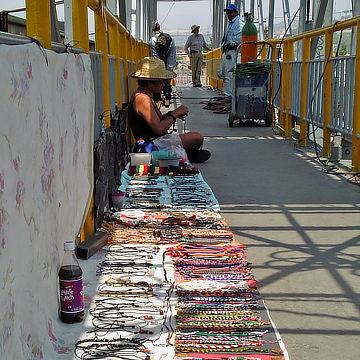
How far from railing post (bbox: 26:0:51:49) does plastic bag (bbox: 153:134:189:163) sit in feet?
11.6

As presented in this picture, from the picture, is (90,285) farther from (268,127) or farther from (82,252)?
(268,127)

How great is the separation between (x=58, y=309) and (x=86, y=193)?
Result: 844 mm

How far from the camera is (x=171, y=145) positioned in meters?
5.91

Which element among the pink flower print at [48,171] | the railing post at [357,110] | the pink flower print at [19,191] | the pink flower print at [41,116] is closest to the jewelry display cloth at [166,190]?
the railing post at [357,110]

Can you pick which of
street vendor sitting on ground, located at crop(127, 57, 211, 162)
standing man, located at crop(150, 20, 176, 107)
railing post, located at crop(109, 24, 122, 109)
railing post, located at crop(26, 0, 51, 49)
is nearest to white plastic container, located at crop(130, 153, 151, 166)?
street vendor sitting on ground, located at crop(127, 57, 211, 162)

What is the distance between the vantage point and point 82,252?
3.23 metres

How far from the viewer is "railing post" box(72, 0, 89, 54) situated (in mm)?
3217

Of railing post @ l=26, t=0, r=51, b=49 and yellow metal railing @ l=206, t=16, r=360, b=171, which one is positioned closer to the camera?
railing post @ l=26, t=0, r=51, b=49

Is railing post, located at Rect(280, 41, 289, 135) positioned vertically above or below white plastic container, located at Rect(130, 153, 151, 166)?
above

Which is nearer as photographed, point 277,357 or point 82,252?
point 277,357

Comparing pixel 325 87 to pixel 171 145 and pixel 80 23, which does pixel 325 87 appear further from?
pixel 80 23

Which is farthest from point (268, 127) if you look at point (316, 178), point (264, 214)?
point (264, 214)

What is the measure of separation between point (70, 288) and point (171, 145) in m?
3.64

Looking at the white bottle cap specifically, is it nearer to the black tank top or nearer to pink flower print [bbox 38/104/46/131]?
pink flower print [bbox 38/104/46/131]
